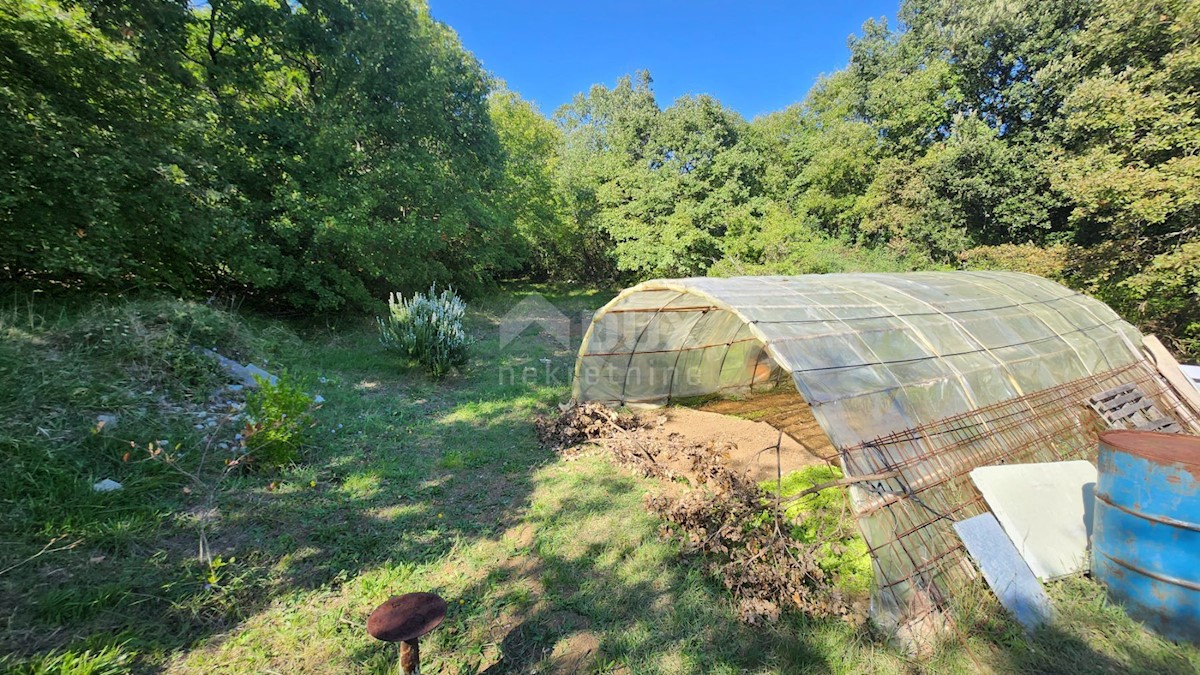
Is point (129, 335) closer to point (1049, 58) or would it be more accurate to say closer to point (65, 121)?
point (65, 121)

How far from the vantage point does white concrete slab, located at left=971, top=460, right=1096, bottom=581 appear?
2783 millimetres

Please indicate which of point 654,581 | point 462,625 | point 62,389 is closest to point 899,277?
point 654,581

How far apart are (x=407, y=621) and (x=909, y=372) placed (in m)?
3.69

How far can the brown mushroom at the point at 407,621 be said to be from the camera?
1.69 meters

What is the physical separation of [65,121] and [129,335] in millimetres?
2817

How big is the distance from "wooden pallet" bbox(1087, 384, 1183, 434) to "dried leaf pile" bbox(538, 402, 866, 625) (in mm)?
3546

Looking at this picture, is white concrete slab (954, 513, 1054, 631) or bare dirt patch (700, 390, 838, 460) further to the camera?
bare dirt patch (700, 390, 838, 460)

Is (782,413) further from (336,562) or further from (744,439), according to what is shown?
(336,562)

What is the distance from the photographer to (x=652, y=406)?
19.8 ft

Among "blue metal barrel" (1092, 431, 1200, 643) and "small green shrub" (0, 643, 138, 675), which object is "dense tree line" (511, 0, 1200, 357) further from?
"small green shrub" (0, 643, 138, 675)

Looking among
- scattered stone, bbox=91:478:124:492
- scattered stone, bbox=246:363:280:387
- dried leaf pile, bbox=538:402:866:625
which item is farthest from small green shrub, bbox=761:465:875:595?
scattered stone, bbox=246:363:280:387

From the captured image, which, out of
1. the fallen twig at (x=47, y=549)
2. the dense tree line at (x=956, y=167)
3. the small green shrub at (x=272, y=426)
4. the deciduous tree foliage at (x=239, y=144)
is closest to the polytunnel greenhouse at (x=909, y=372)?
the dense tree line at (x=956, y=167)

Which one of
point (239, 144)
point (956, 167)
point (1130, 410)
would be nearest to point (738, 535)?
point (1130, 410)

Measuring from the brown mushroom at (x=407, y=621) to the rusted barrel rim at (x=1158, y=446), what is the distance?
3.75 m
